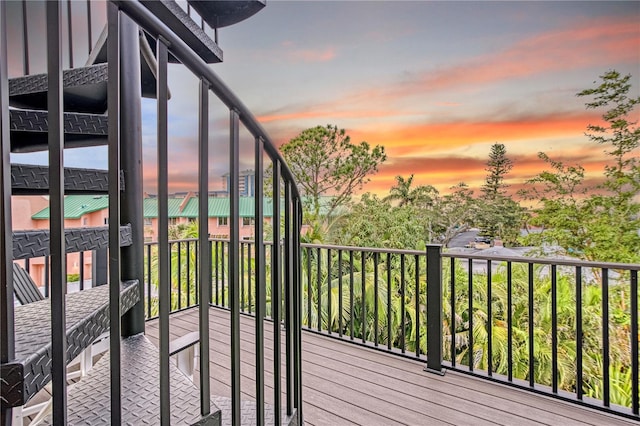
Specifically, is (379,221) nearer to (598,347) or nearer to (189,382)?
(598,347)

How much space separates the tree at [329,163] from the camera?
752 cm

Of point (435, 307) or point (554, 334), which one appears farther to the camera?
point (435, 307)

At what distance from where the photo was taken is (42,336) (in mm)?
703

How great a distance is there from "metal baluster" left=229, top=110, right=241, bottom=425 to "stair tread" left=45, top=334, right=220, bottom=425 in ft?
0.30

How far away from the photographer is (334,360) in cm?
267

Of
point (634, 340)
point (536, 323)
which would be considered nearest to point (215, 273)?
point (634, 340)

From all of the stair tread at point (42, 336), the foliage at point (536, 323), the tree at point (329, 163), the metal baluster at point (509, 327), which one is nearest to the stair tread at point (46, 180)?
the stair tread at point (42, 336)

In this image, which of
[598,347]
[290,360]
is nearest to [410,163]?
[598,347]

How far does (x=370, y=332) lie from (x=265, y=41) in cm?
618

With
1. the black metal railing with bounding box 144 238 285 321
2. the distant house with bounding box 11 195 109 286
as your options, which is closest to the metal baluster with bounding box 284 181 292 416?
the distant house with bounding box 11 195 109 286

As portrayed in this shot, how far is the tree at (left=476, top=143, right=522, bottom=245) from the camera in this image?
6430 millimetres

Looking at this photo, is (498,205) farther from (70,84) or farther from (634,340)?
(70,84)

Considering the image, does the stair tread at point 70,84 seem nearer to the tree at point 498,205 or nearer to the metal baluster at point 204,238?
the metal baluster at point 204,238

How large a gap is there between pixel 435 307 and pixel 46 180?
242 centimetres
